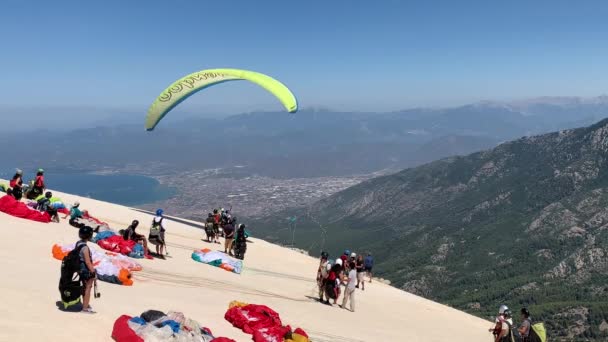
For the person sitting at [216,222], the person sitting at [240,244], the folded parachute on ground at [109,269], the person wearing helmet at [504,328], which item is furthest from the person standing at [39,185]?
the person wearing helmet at [504,328]

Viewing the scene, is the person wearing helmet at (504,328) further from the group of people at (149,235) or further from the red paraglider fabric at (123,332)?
the group of people at (149,235)

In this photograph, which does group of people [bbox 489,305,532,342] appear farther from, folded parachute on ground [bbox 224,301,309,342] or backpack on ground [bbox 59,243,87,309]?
backpack on ground [bbox 59,243,87,309]

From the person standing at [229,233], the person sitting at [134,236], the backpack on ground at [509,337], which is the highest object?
the person sitting at [134,236]

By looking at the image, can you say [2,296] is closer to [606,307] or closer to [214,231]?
[214,231]

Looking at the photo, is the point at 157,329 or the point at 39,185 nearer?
the point at 157,329

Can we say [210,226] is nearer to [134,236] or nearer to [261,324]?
[134,236]

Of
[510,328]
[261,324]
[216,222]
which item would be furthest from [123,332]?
[216,222]

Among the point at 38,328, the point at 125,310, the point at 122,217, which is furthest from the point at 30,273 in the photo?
the point at 122,217
